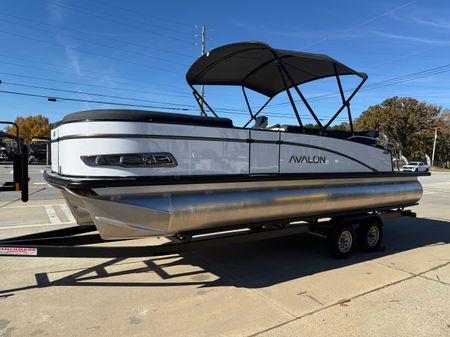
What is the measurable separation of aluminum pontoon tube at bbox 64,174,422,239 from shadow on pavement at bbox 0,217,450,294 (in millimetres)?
767

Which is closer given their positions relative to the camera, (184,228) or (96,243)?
(184,228)

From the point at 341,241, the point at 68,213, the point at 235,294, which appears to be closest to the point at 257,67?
the point at 341,241

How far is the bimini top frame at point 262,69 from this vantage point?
5305 mm

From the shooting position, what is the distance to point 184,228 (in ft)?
12.8

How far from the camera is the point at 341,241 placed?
564cm

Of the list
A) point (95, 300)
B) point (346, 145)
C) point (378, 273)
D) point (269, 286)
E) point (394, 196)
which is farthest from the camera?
point (394, 196)

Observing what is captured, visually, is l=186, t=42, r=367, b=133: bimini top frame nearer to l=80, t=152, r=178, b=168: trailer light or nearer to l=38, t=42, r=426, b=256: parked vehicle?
l=38, t=42, r=426, b=256: parked vehicle

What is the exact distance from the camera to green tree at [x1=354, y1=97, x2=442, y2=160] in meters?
57.4

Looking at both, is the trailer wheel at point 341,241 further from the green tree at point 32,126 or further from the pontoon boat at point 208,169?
the green tree at point 32,126

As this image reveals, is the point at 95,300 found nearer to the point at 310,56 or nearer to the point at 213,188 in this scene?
the point at 213,188

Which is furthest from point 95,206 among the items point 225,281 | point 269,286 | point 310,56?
point 310,56

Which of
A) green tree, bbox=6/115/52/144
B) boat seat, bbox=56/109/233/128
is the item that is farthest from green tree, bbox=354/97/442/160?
boat seat, bbox=56/109/233/128

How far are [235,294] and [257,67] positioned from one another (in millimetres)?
4149

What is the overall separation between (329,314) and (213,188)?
1.77 metres
